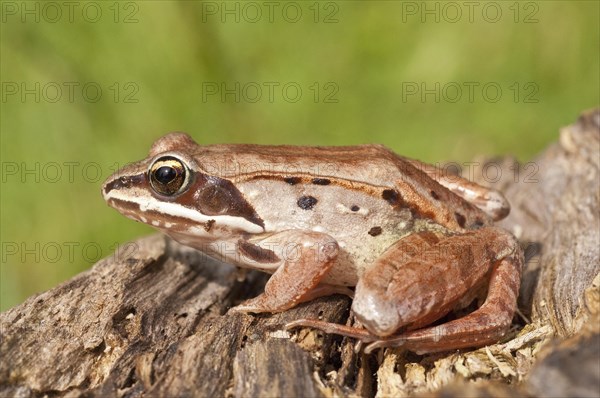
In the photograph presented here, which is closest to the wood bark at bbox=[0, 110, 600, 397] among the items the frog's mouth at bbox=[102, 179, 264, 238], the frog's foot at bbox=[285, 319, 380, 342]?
the frog's foot at bbox=[285, 319, 380, 342]

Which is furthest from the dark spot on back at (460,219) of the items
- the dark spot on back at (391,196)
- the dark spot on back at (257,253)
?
the dark spot on back at (257,253)

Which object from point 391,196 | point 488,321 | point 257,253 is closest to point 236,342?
point 257,253

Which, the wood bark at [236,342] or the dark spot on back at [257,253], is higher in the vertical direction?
the dark spot on back at [257,253]

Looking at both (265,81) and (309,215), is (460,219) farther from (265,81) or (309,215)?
(265,81)

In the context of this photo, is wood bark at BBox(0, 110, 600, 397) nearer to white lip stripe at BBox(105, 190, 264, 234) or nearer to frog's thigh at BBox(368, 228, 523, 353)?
frog's thigh at BBox(368, 228, 523, 353)

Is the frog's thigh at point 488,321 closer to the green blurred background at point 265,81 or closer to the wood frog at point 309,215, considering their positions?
the wood frog at point 309,215

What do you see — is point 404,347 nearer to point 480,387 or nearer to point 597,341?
point 480,387
